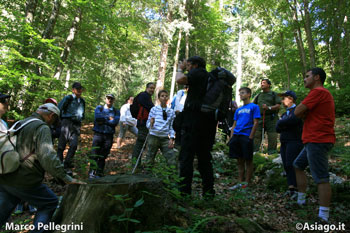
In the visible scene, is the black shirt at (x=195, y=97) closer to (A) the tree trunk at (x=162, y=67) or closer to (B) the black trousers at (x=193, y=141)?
(B) the black trousers at (x=193, y=141)

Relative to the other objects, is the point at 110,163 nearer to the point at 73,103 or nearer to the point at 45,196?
the point at 73,103

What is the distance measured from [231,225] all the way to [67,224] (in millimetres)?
1863

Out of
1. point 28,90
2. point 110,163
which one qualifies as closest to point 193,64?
point 110,163

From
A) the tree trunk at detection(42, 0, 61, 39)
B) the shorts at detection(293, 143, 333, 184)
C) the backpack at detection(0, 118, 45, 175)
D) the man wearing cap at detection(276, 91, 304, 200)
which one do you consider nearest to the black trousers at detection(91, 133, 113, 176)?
the backpack at detection(0, 118, 45, 175)

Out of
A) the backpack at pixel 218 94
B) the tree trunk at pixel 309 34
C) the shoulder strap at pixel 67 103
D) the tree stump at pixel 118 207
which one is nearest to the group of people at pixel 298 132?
the backpack at pixel 218 94

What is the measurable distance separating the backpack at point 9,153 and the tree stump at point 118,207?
26.4 inches

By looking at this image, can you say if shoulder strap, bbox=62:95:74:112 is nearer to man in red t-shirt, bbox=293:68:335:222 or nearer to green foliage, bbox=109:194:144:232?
green foliage, bbox=109:194:144:232

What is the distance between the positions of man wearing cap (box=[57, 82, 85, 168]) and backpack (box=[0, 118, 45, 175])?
2990 mm

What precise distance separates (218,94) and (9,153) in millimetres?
2941

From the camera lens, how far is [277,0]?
16.2m

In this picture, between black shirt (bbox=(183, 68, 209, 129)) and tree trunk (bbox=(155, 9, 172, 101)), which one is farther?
tree trunk (bbox=(155, 9, 172, 101))

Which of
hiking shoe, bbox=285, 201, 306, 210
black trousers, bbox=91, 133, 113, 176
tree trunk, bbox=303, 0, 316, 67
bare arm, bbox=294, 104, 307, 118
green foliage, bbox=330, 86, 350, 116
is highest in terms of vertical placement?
tree trunk, bbox=303, 0, 316, 67

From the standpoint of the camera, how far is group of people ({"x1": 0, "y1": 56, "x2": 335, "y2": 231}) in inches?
107

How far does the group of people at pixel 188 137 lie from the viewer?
273 centimetres
